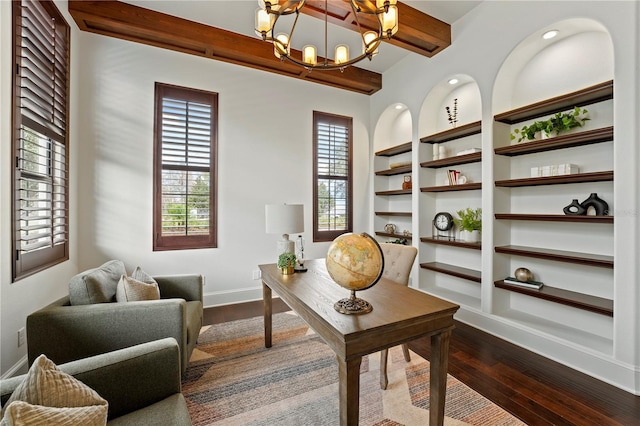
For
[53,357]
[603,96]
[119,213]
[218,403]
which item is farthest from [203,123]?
[603,96]

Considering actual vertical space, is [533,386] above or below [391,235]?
below

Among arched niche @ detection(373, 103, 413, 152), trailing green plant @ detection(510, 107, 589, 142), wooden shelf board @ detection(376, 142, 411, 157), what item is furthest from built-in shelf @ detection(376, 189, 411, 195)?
trailing green plant @ detection(510, 107, 589, 142)

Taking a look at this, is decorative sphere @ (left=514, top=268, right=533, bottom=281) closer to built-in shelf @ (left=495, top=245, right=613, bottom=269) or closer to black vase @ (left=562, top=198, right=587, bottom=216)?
built-in shelf @ (left=495, top=245, right=613, bottom=269)

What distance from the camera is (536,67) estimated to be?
272 cm

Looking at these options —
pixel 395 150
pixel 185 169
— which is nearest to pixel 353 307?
pixel 185 169

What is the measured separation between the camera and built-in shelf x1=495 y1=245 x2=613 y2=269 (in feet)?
6.90

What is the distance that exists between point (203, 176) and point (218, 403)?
2.54 meters

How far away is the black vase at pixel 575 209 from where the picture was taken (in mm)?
2289

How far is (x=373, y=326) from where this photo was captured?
1233 mm

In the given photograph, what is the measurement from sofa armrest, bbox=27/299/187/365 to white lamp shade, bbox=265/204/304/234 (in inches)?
38.2

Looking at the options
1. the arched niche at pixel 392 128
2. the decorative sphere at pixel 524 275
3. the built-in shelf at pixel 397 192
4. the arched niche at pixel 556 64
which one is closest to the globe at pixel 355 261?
the decorative sphere at pixel 524 275

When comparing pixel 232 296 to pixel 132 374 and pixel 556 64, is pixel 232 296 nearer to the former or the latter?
pixel 132 374

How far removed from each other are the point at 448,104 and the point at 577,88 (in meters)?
1.41

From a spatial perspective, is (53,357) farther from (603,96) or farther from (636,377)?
(603,96)
